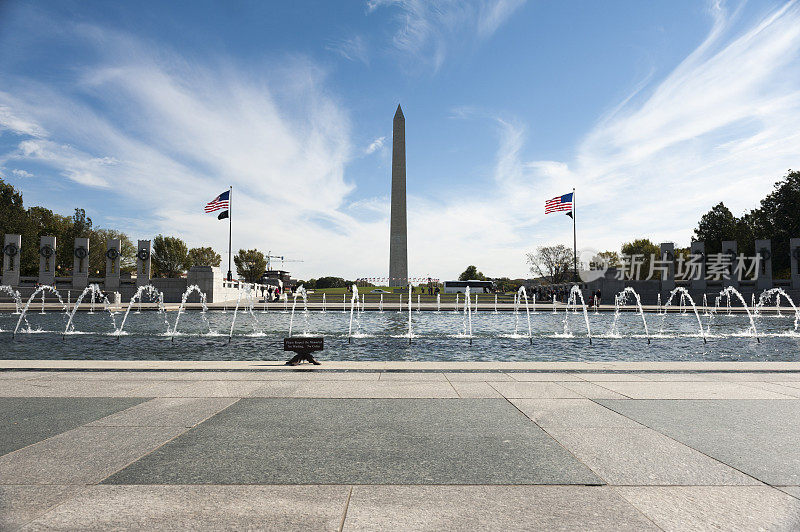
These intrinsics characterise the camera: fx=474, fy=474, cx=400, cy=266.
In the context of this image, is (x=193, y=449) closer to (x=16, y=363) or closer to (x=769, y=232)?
(x=16, y=363)

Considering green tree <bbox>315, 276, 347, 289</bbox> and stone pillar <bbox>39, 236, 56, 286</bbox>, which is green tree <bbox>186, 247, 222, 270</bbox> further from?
stone pillar <bbox>39, 236, 56, 286</bbox>

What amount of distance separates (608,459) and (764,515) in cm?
130

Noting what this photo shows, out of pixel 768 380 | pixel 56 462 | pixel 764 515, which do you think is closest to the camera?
pixel 764 515

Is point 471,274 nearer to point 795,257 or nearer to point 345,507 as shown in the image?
point 795,257

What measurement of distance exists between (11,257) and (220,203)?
21.3m

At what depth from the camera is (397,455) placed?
448 cm

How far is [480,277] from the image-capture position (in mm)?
120125

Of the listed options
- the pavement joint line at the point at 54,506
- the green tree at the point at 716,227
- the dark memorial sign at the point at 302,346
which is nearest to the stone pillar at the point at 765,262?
the green tree at the point at 716,227

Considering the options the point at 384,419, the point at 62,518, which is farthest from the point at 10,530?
the point at 384,419

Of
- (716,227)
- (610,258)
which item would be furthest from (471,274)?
(716,227)

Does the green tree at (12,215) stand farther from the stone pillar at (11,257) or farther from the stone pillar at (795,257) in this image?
the stone pillar at (795,257)

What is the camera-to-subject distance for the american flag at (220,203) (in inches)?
1745

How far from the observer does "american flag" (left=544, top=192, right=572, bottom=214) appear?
42.9 m

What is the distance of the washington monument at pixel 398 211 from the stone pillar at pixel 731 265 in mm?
32362
